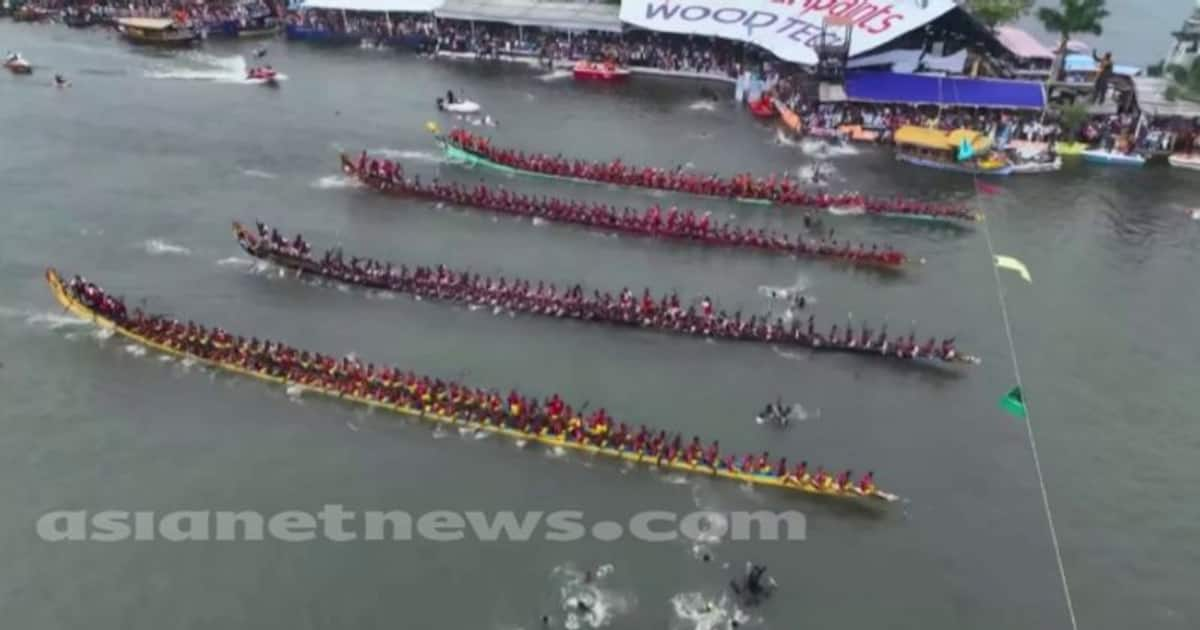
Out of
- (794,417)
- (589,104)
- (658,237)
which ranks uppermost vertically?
(589,104)

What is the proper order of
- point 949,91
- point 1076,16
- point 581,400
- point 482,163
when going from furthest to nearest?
point 1076,16 → point 949,91 → point 482,163 → point 581,400

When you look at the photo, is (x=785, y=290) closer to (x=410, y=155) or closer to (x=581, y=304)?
(x=581, y=304)

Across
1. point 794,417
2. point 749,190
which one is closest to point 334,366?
point 794,417

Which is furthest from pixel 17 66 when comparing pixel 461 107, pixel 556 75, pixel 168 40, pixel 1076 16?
pixel 1076 16

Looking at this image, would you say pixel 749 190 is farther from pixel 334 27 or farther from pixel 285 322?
pixel 334 27

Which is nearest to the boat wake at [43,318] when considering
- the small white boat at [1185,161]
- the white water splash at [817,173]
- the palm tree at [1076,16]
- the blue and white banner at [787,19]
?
the white water splash at [817,173]

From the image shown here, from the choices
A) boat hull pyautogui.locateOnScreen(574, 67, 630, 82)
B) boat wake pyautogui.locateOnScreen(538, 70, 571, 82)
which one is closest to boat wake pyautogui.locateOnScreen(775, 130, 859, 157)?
boat hull pyautogui.locateOnScreen(574, 67, 630, 82)
